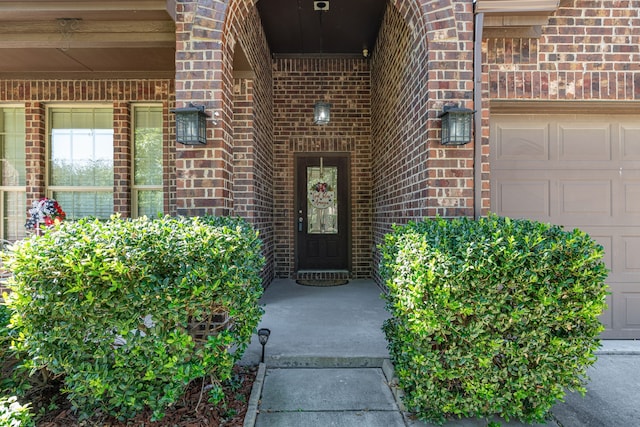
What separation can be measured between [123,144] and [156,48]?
1.59 metres

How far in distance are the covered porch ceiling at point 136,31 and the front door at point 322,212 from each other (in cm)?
A: 194

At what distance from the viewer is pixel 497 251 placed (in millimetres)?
1994

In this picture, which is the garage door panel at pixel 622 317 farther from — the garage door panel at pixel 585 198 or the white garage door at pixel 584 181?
the garage door panel at pixel 585 198

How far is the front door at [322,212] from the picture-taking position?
611 centimetres

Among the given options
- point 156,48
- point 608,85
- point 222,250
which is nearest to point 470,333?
point 222,250

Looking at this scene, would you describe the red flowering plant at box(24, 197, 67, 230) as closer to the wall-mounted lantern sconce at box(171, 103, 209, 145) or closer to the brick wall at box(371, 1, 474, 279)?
the wall-mounted lantern sconce at box(171, 103, 209, 145)

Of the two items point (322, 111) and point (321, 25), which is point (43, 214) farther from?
point (321, 25)

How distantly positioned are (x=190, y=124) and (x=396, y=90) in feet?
8.43

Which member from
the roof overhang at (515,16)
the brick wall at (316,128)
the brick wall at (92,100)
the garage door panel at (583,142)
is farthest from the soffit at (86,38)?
the garage door panel at (583,142)

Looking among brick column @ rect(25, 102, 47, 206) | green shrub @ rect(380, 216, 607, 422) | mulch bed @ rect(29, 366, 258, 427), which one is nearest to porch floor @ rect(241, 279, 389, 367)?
mulch bed @ rect(29, 366, 258, 427)

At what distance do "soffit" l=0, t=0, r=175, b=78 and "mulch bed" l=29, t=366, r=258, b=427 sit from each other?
305 cm

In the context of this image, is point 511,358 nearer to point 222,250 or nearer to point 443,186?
point 443,186

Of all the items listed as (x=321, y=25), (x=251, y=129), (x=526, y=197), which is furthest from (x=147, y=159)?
(x=526, y=197)

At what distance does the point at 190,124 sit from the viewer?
2871 mm
